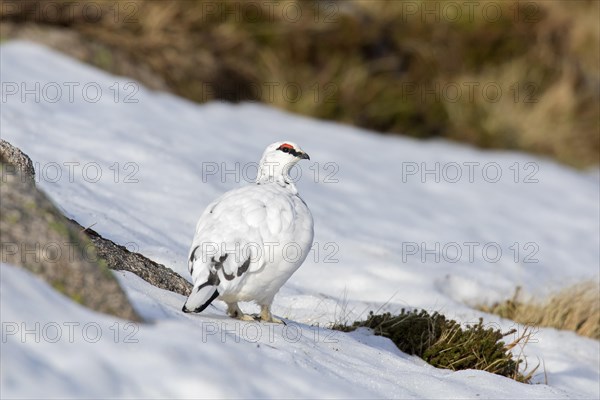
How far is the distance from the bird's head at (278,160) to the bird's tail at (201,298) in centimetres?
88

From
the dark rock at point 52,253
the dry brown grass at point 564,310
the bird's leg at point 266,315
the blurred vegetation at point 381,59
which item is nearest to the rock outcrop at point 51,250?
the dark rock at point 52,253

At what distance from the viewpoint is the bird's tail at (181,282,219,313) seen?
11.4 feet

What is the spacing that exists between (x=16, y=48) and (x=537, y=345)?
481 centimetres

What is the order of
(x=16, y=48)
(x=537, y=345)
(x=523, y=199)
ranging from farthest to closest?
(x=523, y=199) < (x=16, y=48) < (x=537, y=345)

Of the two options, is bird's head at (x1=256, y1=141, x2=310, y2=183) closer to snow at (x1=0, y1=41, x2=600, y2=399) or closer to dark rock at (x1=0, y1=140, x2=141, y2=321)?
snow at (x1=0, y1=41, x2=600, y2=399)

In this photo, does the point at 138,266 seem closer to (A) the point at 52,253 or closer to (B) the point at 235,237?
(B) the point at 235,237

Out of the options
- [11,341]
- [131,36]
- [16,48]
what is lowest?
[11,341]

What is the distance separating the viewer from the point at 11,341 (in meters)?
2.69

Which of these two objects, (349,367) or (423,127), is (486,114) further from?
(349,367)

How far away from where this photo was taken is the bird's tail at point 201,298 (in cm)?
347

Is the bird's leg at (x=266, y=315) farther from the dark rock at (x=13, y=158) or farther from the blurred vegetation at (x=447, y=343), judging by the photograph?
the dark rock at (x=13, y=158)

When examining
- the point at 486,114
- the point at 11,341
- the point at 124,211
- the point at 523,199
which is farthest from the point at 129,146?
the point at 486,114

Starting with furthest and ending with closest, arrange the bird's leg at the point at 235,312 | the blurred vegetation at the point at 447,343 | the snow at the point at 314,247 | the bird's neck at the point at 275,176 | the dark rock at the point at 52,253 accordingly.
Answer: the blurred vegetation at the point at 447,343, the bird's neck at the point at 275,176, the bird's leg at the point at 235,312, the dark rock at the point at 52,253, the snow at the point at 314,247

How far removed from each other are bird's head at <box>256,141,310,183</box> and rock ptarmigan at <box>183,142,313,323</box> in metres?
0.34
